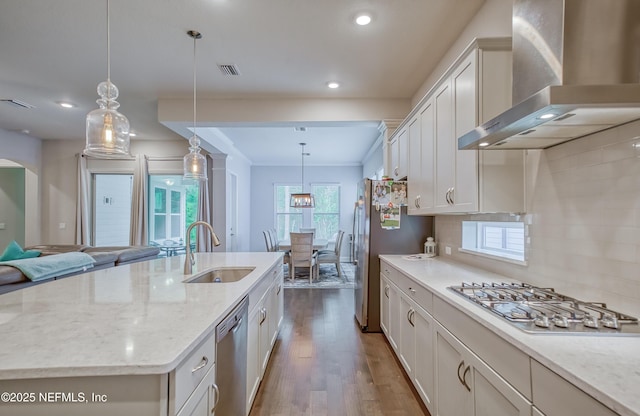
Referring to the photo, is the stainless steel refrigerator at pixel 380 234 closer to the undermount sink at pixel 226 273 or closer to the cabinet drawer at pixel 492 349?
the undermount sink at pixel 226 273

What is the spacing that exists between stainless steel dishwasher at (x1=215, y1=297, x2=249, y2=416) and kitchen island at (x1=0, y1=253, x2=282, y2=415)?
8cm

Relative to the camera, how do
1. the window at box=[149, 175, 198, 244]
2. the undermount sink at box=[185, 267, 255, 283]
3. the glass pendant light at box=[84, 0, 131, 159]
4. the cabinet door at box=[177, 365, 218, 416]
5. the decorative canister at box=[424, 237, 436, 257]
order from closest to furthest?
the cabinet door at box=[177, 365, 218, 416] < the glass pendant light at box=[84, 0, 131, 159] < the undermount sink at box=[185, 267, 255, 283] < the decorative canister at box=[424, 237, 436, 257] < the window at box=[149, 175, 198, 244]

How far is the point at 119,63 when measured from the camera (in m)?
2.91

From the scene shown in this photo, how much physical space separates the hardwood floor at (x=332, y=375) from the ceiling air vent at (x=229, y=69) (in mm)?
2859

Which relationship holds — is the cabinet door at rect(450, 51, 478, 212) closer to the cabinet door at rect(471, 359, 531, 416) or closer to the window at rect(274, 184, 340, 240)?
the cabinet door at rect(471, 359, 531, 416)

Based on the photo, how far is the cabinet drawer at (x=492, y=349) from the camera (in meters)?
0.99

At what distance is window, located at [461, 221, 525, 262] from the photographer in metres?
2.04

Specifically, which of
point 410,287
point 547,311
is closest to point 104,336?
point 547,311

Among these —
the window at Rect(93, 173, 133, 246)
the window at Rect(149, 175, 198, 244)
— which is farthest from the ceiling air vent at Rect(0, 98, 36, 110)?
the window at Rect(149, 175, 198, 244)

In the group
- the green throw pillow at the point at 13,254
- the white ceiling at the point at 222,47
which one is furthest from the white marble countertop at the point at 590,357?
the green throw pillow at the point at 13,254

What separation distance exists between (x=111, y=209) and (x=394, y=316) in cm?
694

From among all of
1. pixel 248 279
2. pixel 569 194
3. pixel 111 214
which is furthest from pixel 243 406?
pixel 111 214

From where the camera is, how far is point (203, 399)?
108 cm

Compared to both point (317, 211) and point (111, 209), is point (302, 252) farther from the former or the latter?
point (111, 209)
